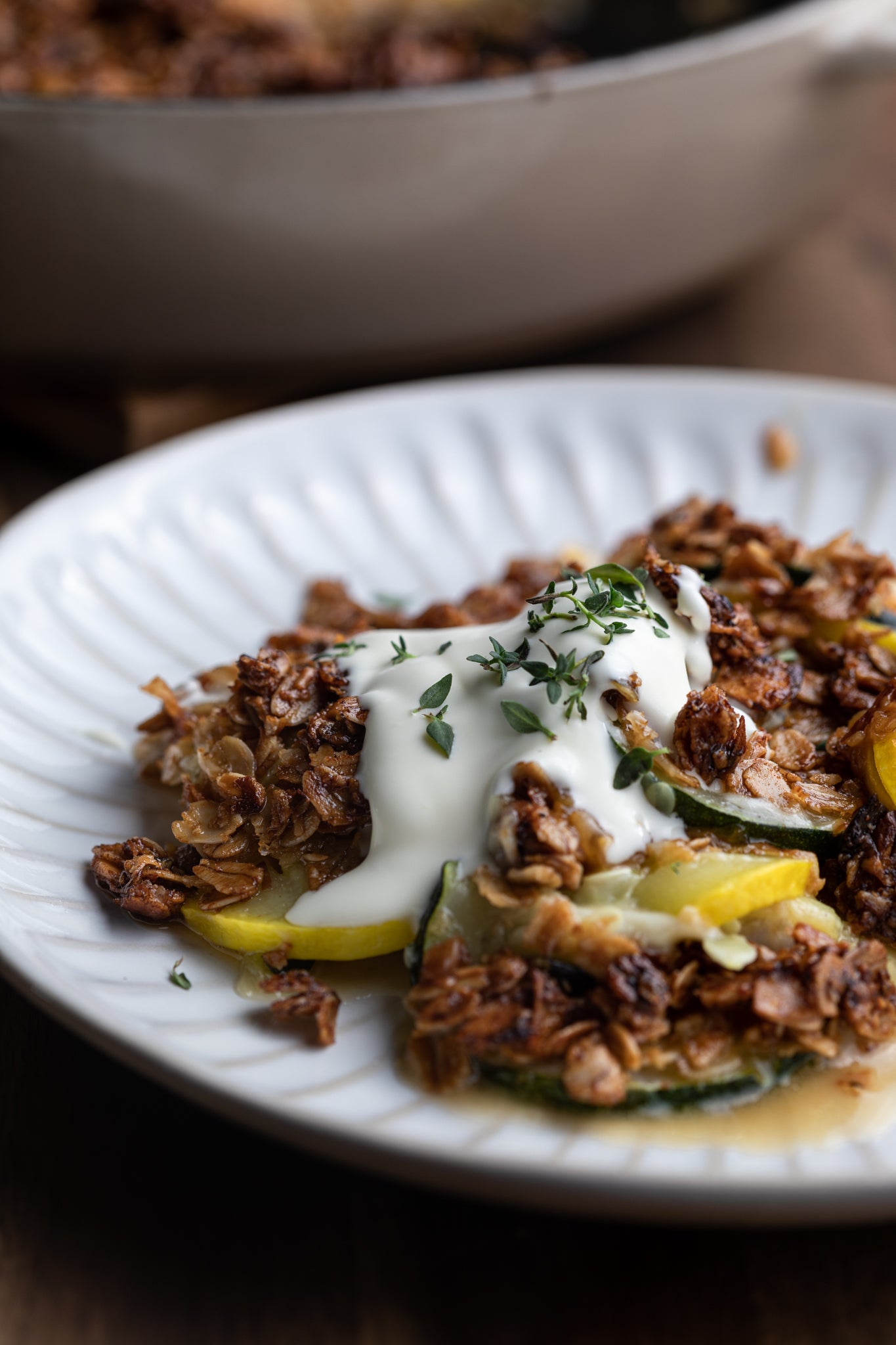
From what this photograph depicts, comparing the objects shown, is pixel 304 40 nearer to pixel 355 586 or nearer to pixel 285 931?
pixel 355 586

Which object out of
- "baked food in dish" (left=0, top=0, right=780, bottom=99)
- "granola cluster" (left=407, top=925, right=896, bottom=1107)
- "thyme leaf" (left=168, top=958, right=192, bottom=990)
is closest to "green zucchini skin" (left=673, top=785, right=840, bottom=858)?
"granola cluster" (left=407, top=925, right=896, bottom=1107)

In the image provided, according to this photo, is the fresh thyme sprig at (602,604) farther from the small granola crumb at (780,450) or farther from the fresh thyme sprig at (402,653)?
the small granola crumb at (780,450)

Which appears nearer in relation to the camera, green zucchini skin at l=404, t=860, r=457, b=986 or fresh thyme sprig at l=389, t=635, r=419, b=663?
green zucchini skin at l=404, t=860, r=457, b=986

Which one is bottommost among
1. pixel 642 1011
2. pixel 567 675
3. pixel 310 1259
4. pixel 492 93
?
pixel 310 1259

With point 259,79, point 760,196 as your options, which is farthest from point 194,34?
point 760,196

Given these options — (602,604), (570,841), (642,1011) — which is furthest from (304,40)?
(642,1011)

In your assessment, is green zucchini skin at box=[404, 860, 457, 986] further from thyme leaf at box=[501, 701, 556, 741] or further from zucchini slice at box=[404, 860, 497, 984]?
thyme leaf at box=[501, 701, 556, 741]

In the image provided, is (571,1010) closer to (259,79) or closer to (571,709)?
(571,709)
